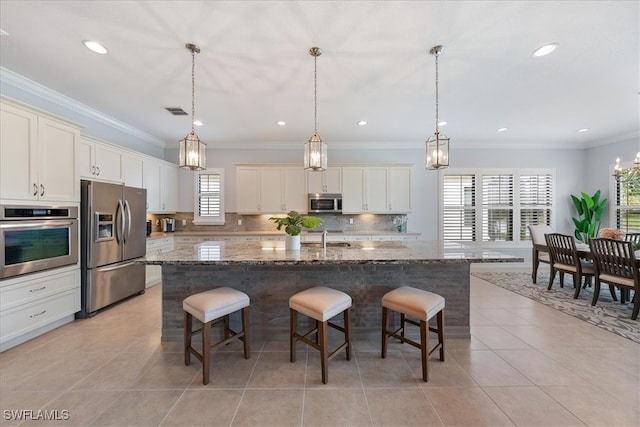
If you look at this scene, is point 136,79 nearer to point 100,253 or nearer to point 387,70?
point 100,253

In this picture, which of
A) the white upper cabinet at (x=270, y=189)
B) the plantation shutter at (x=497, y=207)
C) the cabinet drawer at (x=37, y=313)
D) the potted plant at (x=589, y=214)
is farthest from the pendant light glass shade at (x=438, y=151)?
the potted plant at (x=589, y=214)

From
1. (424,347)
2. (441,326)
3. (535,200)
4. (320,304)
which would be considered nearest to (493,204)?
(535,200)

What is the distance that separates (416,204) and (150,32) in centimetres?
528

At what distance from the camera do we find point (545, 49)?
2486mm

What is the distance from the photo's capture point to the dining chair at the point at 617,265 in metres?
3.13

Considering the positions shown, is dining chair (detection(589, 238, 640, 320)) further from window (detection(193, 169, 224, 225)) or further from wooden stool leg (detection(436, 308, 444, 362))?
window (detection(193, 169, 224, 225))

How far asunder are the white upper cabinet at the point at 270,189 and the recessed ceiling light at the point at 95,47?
3.04 meters

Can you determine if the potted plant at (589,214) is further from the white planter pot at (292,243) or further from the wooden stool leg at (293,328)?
the wooden stool leg at (293,328)

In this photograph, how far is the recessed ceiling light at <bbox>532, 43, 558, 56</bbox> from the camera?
2.43 metres

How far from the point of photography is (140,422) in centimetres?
166

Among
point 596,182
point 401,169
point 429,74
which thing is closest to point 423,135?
point 401,169

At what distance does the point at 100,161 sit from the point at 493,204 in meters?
7.31

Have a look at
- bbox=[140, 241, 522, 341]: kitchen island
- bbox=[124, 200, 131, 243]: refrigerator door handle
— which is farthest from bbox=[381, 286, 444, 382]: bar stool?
bbox=[124, 200, 131, 243]: refrigerator door handle

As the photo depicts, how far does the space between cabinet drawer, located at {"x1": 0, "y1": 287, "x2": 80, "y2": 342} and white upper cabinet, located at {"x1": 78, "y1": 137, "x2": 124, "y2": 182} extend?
149 centimetres
